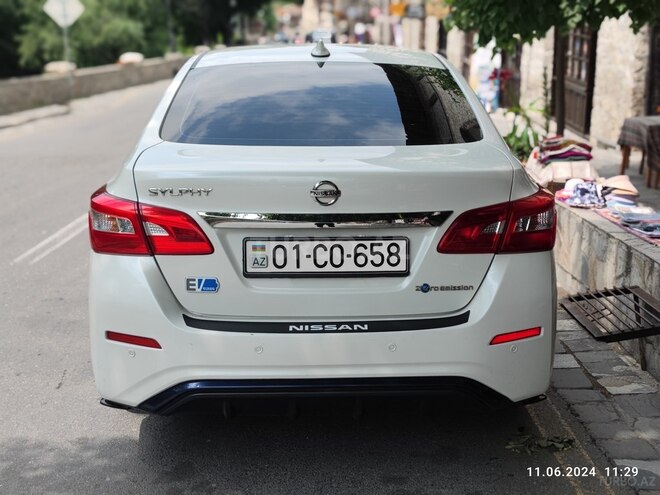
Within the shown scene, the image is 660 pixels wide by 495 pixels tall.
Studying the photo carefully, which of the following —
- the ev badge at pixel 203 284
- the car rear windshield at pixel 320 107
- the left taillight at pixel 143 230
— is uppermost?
the car rear windshield at pixel 320 107

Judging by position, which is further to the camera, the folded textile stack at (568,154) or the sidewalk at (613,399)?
the folded textile stack at (568,154)

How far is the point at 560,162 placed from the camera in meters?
8.45

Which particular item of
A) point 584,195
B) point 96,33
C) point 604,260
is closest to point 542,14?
point 584,195

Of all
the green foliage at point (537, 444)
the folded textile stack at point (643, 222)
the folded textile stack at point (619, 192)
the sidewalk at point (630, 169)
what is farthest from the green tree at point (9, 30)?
the green foliage at point (537, 444)

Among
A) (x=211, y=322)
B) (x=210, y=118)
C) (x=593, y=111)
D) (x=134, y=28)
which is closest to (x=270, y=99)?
(x=210, y=118)

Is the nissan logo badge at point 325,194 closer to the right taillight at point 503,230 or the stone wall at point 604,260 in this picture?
the right taillight at point 503,230

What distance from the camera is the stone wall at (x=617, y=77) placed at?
12523 mm

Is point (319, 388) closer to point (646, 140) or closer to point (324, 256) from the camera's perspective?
point (324, 256)

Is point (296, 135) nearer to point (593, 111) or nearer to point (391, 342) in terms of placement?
point (391, 342)

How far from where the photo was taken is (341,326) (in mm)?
3545

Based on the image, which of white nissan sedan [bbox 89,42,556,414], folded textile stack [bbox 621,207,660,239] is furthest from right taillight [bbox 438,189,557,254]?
folded textile stack [bbox 621,207,660,239]

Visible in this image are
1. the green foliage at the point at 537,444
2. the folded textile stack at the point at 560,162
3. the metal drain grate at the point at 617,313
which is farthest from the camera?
the folded textile stack at the point at 560,162

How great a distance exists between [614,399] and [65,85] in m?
26.4

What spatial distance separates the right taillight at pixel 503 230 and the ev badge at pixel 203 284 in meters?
0.82
